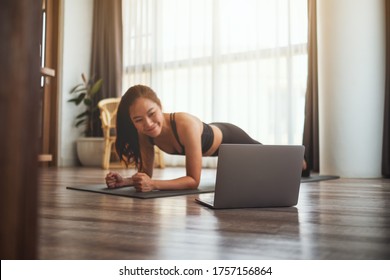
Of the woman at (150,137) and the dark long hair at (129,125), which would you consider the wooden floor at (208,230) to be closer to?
the woman at (150,137)

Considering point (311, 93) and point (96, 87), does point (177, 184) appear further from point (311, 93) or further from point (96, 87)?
point (96, 87)

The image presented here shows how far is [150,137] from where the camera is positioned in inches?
77.5

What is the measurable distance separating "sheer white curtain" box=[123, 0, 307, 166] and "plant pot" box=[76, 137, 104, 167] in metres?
0.77

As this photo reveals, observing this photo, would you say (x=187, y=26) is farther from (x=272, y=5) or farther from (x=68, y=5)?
(x=68, y=5)

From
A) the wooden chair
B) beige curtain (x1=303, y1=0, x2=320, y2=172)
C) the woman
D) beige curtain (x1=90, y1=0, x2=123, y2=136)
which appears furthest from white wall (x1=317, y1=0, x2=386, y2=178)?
beige curtain (x1=90, y1=0, x2=123, y2=136)

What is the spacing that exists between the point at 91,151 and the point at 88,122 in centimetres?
45

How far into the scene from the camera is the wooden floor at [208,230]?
73cm

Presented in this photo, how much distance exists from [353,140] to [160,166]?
2.03 metres

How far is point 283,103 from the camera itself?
12.6 ft

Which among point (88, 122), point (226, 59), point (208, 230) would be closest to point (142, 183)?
point (208, 230)

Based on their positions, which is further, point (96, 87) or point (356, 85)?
point (96, 87)

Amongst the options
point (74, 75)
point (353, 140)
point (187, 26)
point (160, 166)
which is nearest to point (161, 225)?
point (353, 140)

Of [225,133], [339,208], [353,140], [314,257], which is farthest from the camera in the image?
[353,140]

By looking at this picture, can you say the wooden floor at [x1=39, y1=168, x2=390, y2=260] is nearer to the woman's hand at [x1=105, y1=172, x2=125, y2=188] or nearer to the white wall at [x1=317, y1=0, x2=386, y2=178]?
the woman's hand at [x1=105, y1=172, x2=125, y2=188]
